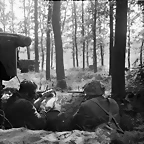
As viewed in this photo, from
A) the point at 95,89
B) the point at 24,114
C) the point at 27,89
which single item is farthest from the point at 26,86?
the point at 95,89

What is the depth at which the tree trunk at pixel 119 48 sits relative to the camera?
22.9 ft

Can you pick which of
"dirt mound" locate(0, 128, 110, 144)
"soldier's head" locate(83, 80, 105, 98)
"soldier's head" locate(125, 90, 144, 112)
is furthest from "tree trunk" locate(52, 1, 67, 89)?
"dirt mound" locate(0, 128, 110, 144)

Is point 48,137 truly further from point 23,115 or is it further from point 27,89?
point 27,89

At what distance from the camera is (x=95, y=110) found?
11.6 feet

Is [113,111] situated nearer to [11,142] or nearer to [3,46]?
[11,142]

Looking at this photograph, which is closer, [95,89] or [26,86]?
[95,89]

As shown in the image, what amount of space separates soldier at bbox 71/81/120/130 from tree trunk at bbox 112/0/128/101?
329 cm

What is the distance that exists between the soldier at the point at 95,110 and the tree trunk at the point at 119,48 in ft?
10.8

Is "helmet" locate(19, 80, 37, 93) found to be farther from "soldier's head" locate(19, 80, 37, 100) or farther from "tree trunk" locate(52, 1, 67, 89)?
"tree trunk" locate(52, 1, 67, 89)

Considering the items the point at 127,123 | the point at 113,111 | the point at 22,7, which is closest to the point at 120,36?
the point at 127,123

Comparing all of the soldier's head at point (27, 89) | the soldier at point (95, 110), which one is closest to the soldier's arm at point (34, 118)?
the soldier's head at point (27, 89)

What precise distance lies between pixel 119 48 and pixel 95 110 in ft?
13.4

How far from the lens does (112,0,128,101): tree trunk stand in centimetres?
698

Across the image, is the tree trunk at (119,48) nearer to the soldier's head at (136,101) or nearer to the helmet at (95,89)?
the soldier's head at (136,101)
